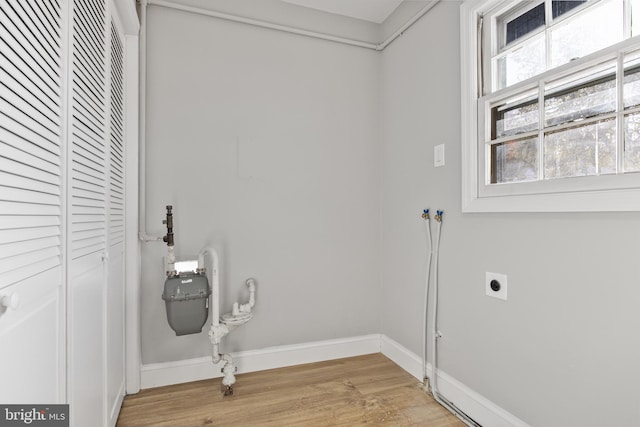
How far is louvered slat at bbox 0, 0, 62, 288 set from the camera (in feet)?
2.35

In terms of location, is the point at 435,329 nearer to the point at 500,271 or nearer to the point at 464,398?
the point at 464,398

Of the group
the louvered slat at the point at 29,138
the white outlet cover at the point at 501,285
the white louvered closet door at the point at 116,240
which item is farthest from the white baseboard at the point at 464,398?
the louvered slat at the point at 29,138

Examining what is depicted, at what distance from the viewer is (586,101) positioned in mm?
1360

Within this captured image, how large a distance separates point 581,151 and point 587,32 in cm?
47

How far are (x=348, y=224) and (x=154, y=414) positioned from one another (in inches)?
63.7

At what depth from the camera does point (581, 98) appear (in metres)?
1.38

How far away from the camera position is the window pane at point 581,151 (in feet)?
4.23

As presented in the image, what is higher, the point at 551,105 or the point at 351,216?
the point at 551,105

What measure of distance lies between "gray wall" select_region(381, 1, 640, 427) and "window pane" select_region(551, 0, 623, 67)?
19.6 inches

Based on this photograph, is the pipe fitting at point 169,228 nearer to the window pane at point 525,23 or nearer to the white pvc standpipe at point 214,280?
the white pvc standpipe at point 214,280

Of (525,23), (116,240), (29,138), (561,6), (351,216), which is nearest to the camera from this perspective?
(29,138)

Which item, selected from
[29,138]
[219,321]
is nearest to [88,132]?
[29,138]

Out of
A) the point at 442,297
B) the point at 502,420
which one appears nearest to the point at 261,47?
the point at 442,297

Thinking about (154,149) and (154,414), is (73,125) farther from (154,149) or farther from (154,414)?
(154,414)
